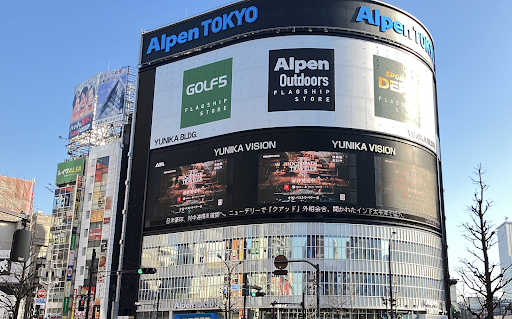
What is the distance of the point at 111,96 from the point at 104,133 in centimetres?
901

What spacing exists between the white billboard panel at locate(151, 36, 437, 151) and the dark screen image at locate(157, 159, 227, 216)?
5.89m

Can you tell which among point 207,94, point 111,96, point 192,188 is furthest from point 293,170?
point 111,96

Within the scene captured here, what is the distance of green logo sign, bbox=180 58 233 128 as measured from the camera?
3622 inches

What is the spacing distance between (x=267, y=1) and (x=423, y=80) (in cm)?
3107

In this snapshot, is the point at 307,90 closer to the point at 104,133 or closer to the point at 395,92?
the point at 395,92

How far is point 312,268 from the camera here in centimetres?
8275

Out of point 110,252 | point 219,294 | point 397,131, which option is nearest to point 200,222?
point 219,294

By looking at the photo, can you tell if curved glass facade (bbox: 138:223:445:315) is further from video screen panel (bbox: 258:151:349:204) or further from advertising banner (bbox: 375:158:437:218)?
video screen panel (bbox: 258:151:349:204)

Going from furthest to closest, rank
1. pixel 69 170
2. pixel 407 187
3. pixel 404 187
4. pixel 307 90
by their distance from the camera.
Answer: pixel 69 170
pixel 307 90
pixel 407 187
pixel 404 187

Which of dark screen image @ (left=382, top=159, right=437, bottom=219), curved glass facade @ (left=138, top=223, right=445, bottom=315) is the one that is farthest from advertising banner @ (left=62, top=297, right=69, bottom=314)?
dark screen image @ (left=382, top=159, right=437, bottom=219)

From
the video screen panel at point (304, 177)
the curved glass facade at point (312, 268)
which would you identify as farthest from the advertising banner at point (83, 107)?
the video screen panel at point (304, 177)

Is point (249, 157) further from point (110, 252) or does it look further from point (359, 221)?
point (110, 252)

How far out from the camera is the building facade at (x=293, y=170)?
81938 mm

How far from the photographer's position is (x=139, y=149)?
3979 inches
